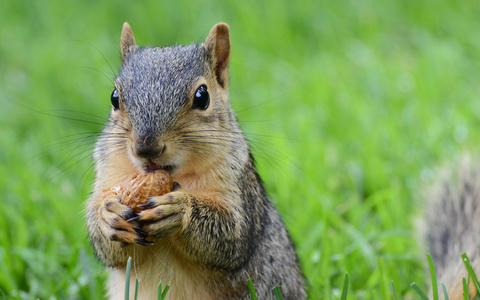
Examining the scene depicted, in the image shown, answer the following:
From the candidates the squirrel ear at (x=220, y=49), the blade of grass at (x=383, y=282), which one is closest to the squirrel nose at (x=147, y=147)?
the squirrel ear at (x=220, y=49)

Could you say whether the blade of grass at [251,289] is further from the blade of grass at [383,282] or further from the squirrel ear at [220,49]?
the squirrel ear at [220,49]

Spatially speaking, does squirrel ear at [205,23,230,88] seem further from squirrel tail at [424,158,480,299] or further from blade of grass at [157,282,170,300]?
squirrel tail at [424,158,480,299]

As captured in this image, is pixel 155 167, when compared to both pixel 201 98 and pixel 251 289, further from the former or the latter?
pixel 251 289

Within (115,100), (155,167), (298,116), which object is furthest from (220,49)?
(298,116)

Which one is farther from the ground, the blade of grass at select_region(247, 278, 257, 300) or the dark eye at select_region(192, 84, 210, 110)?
the dark eye at select_region(192, 84, 210, 110)

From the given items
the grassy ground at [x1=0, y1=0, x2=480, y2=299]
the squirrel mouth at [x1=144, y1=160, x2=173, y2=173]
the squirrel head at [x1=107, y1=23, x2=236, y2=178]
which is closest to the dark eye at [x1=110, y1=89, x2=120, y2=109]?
the squirrel head at [x1=107, y1=23, x2=236, y2=178]

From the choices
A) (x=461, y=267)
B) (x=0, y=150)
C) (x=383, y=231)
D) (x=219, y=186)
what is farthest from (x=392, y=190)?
(x=0, y=150)

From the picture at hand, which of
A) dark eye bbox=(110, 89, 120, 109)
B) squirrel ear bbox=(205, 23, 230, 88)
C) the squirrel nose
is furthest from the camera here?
squirrel ear bbox=(205, 23, 230, 88)
